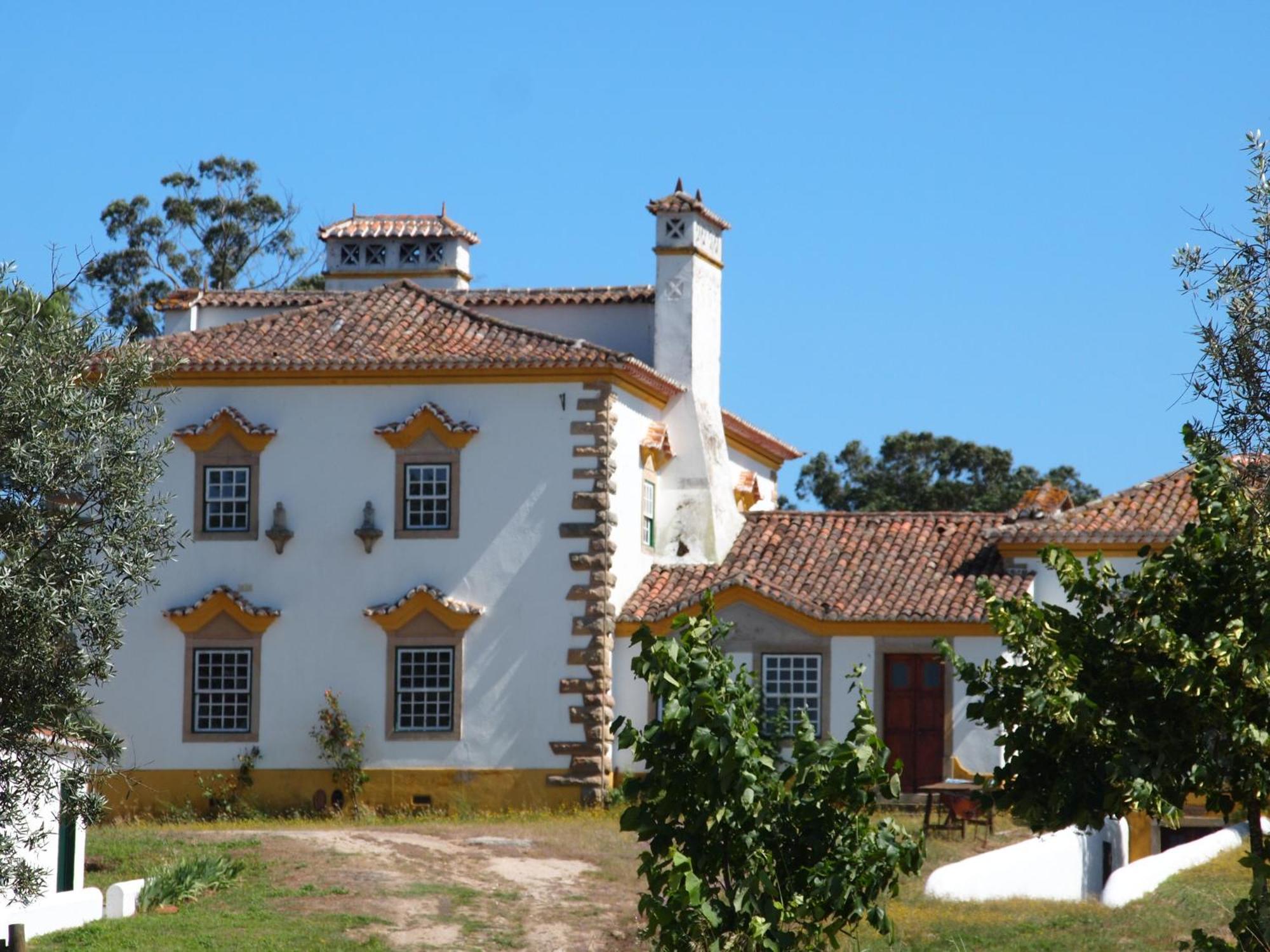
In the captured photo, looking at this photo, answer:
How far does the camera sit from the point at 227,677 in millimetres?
30766

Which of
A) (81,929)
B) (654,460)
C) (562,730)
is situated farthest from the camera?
(654,460)

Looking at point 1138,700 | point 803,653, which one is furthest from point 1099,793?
point 803,653

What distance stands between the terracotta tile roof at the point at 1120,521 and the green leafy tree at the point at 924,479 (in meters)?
26.6

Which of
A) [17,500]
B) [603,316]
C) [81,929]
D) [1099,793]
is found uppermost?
[603,316]

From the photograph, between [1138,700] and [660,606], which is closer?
[1138,700]

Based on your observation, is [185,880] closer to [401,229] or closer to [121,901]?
[121,901]

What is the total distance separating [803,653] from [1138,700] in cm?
1648

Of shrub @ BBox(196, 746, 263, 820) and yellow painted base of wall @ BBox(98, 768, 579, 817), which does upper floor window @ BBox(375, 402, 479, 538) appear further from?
shrub @ BBox(196, 746, 263, 820)

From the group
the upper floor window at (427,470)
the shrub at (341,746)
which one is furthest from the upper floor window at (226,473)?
the shrub at (341,746)

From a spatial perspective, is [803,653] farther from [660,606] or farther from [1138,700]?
[1138,700]

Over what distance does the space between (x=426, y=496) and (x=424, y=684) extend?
2823mm

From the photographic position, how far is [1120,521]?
103 ft

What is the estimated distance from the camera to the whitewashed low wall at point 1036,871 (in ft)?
72.6

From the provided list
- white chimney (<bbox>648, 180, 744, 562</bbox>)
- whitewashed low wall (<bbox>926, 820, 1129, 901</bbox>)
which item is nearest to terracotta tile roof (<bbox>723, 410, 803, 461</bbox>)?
white chimney (<bbox>648, 180, 744, 562</bbox>)
